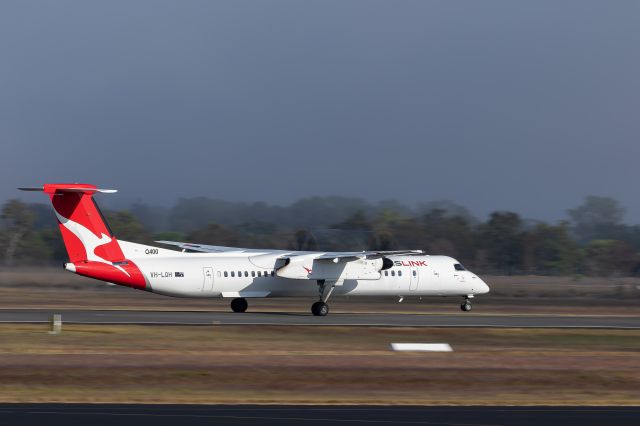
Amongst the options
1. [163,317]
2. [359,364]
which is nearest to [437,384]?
[359,364]

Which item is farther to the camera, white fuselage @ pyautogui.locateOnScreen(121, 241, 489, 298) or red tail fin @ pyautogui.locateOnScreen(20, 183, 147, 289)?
white fuselage @ pyautogui.locateOnScreen(121, 241, 489, 298)

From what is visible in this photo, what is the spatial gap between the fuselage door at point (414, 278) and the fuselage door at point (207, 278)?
9962 mm

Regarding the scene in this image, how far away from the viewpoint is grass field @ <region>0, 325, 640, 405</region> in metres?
22.4

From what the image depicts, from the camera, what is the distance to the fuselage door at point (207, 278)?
4088 cm

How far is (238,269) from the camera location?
41.8 meters

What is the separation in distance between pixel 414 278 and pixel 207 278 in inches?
408

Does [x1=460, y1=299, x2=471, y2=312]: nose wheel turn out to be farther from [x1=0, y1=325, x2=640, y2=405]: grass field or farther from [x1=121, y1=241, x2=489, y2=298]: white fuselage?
[x1=0, y1=325, x2=640, y2=405]: grass field

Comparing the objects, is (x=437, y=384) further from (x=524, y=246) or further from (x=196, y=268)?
(x=524, y=246)

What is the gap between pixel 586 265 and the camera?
99500mm

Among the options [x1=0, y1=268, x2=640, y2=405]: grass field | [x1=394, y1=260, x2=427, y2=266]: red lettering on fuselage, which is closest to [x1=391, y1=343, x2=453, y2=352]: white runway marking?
[x1=0, y1=268, x2=640, y2=405]: grass field

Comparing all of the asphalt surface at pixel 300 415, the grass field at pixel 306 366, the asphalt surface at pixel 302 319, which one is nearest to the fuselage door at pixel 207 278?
the asphalt surface at pixel 302 319

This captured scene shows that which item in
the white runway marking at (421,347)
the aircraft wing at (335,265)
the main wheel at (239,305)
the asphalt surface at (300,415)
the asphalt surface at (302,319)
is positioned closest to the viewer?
the asphalt surface at (300,415)

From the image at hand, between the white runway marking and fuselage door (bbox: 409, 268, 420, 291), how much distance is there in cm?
1314

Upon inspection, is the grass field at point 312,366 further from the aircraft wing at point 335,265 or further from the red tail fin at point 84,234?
the aircraft wing at point 335,265
